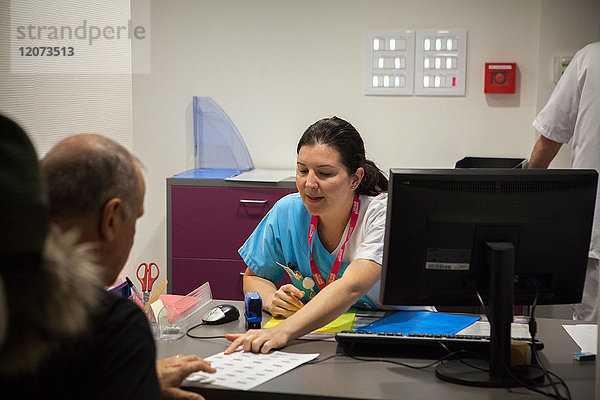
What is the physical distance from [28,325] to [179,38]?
3452mm

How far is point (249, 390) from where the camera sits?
5.00 feet

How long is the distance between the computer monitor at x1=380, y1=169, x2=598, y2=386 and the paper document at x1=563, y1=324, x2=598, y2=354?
0.26 meters

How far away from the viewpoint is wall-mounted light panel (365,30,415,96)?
3.84 meters

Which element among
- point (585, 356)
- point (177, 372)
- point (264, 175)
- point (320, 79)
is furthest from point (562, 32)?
point (177, 372)

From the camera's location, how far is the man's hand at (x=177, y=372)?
1.52 m

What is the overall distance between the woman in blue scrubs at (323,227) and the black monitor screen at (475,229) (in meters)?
0.40

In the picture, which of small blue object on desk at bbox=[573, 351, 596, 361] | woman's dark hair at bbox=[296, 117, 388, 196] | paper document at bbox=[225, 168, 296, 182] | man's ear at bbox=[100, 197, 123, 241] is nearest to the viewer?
man's ear at bbox=[100, 197, 123, 241]

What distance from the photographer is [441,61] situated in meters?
3.84

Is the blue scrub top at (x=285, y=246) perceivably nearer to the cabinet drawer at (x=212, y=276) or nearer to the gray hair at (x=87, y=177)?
the gray hair at (x=87, y=177)

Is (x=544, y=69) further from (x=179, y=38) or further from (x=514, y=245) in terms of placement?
(x=514, y=245)

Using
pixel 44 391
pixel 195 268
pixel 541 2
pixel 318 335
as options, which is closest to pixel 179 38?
pixel 195 268

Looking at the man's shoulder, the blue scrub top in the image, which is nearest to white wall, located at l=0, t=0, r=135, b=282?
the blue scrub top

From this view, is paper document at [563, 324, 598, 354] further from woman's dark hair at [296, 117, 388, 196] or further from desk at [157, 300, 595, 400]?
woman's dark hair at [296, 117, 388, 196]

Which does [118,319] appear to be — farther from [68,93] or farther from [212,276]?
[212,276]
